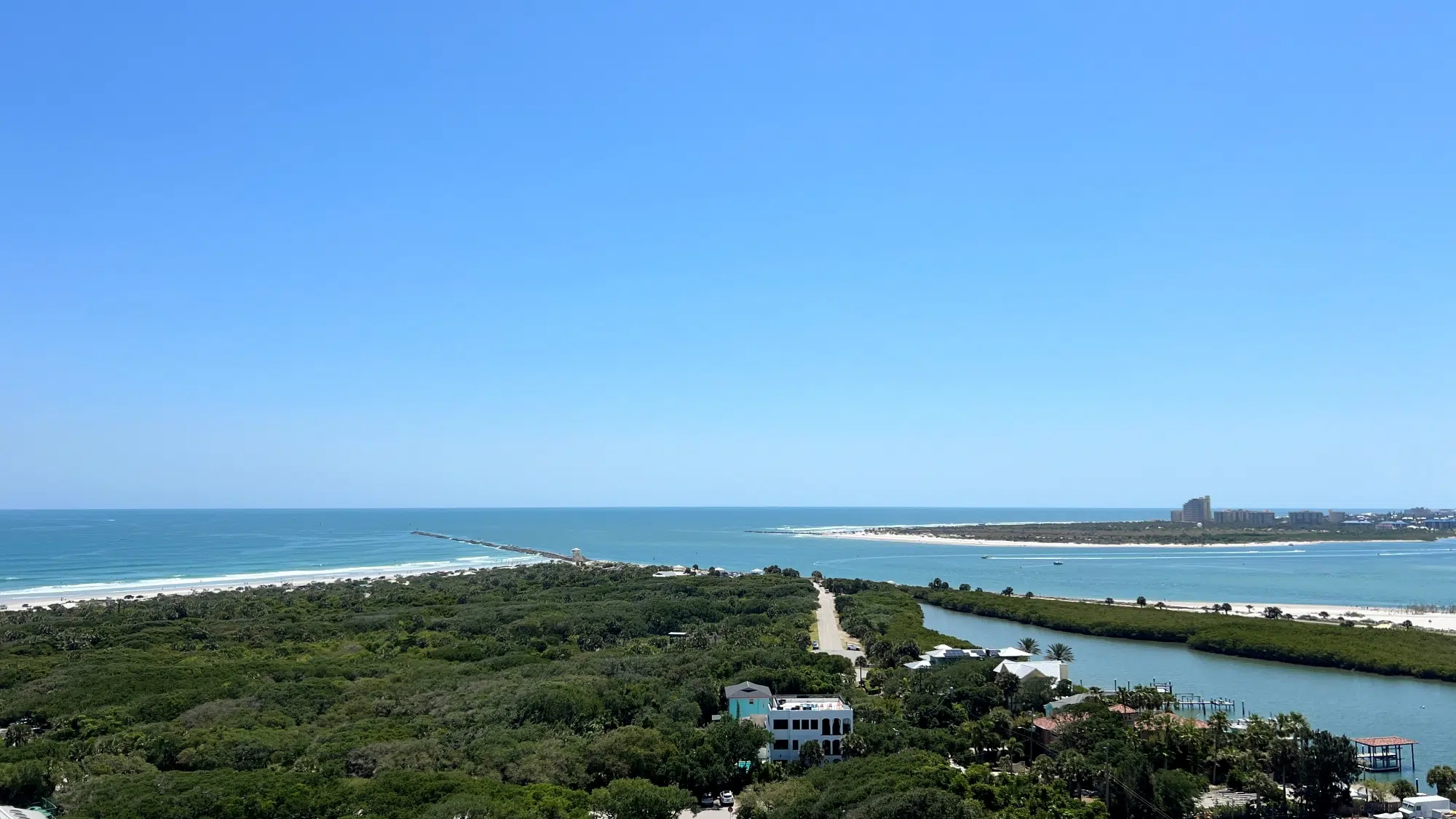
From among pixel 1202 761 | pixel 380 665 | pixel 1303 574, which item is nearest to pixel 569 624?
pixel 380 665

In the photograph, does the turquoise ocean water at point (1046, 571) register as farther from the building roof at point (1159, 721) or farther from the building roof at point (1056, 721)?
the building roof at point (1056, 721)

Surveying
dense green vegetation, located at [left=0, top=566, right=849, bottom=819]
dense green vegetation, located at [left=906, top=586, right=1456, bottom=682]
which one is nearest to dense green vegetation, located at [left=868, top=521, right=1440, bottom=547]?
dense green vegetation, located at [left=906, top=586, right=1456, bottom=682]

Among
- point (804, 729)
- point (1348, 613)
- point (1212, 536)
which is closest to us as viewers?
point (804, 729)

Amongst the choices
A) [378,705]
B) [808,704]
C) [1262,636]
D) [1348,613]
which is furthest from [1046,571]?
[378,705]

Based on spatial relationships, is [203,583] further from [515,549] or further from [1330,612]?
[1330,612]

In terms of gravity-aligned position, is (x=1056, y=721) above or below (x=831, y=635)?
above

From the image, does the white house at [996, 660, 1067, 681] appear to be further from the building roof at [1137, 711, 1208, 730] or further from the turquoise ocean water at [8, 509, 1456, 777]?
the building roof at [1137, 711, 1208, 730]
